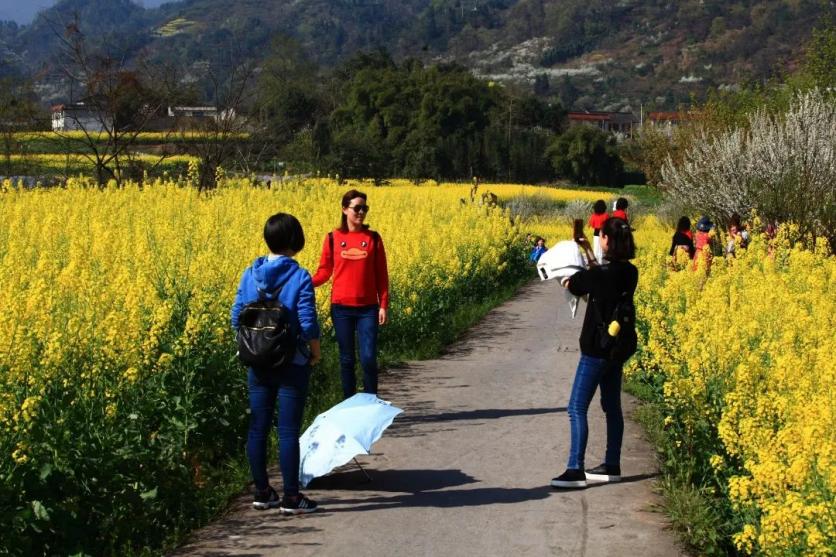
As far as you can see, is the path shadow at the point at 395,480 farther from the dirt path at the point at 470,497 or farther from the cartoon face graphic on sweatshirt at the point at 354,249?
the cartoon face graphic on sweatshirt at the point at 354,249

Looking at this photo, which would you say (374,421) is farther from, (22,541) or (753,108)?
(753,108)

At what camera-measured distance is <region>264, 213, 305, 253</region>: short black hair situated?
694 cm

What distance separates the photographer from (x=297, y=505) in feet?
23.1

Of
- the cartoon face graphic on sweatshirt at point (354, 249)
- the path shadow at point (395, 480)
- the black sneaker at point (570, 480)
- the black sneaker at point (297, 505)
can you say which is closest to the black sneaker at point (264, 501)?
the black sneaker at point (297, 505)

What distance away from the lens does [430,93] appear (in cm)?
8812

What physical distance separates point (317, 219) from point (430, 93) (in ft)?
232

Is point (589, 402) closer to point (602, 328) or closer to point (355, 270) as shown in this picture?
point (602, 328)

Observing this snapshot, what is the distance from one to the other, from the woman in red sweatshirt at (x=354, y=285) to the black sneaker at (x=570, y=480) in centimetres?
206

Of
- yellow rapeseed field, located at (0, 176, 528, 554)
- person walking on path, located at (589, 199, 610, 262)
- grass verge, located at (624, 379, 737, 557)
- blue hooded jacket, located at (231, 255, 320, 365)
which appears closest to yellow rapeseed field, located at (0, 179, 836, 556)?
yellow rapeseed field, located at (0, 176, 528, 554)

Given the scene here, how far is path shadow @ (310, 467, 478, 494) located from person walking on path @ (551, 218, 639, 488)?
709 mm

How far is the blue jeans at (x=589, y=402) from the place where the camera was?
779 cm

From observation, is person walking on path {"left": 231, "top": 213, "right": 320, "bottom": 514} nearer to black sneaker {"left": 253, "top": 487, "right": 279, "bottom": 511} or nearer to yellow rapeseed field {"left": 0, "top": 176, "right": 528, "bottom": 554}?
black sneaker {"left": 253, "top": 487, "right": 279, "bottom": 511}

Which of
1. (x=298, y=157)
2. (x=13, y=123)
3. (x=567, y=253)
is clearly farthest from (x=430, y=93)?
(x=567, y=253)

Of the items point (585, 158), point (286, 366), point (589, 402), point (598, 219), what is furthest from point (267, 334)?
point (585, 158)
